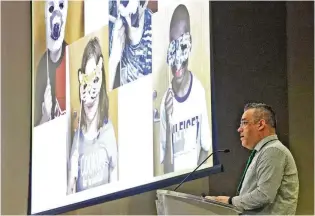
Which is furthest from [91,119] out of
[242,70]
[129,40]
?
[242,70]

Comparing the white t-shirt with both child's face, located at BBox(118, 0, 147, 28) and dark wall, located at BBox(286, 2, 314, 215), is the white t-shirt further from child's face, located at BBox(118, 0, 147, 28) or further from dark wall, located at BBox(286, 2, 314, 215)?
child's face, located at BBox(118, 0, 147, 28)

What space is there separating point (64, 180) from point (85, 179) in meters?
0.26

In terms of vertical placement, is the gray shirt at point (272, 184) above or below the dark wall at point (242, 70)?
below

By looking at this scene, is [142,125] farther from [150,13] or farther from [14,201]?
[14,201]

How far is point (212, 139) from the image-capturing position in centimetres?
277

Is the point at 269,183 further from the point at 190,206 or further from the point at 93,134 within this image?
the point at 93,134

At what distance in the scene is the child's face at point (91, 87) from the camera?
3.50 m

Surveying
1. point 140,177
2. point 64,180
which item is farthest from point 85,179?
point 140,177

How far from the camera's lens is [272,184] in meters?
2.33

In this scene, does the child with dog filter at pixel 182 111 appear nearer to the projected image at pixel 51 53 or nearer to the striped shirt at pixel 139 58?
the striped shirt at pixel 139 58

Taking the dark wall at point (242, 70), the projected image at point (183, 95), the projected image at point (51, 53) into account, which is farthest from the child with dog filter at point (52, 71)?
the dark wall at point (242, 70)

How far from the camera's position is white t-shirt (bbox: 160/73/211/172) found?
2.80 meters

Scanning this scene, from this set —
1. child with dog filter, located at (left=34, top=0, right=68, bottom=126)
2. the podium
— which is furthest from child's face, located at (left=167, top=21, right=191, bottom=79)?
child with dog filter, located at (left=34, top=0, right=68, bottom=126)

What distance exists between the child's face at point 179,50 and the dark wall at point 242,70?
0.41 ft
